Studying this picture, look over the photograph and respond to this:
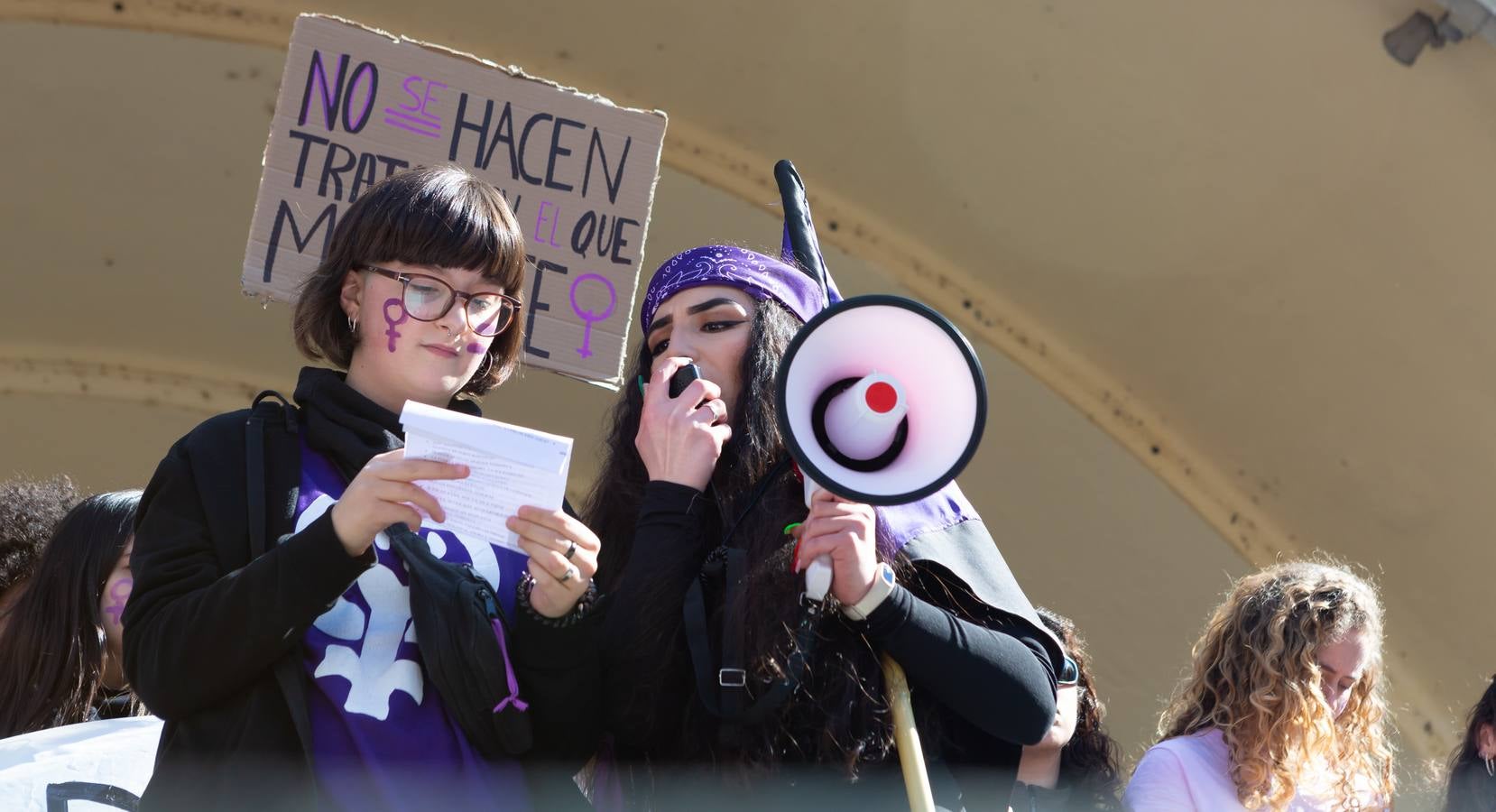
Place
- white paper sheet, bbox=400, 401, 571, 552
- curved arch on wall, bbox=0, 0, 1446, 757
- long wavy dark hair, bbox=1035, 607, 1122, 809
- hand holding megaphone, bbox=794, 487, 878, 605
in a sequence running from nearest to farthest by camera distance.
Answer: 1. white paper sheet, bbox=400, 401, 571, 552
2. hand holding megaphone, bbox=794, 487, 878, 605
3. long wavy dark hair, bbox=1035, 607, 1122, 809
4. curved arch on wall, bbox=0, 0, 1446, 757

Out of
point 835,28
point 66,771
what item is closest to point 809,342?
point 66,771

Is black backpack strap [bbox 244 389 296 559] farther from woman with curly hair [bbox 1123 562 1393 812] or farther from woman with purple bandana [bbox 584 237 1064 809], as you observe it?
woman with curly hair [bbox 1123 562 1393 812]

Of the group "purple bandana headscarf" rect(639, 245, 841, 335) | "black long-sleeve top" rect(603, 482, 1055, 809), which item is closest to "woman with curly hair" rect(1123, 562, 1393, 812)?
"black long-sleeve top" rect(603, 482, 1055, 809)

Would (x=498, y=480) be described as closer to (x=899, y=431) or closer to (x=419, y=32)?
(x=899, y=431)

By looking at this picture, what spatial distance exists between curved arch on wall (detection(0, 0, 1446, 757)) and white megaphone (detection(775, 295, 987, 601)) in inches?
109

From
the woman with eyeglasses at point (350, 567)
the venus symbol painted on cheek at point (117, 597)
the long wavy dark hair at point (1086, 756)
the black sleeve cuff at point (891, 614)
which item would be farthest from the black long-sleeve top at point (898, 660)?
the venus symbol painted on cheek at point (117, 597)

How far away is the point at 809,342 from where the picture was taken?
70.6 inches

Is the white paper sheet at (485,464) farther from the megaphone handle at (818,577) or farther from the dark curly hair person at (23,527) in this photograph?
the dark curly hair person at (23,527)

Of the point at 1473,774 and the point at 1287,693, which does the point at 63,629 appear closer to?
the point at 1287,693

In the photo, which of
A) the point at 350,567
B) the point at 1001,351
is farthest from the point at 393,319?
the point at 1001,351

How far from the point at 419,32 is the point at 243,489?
2908mm

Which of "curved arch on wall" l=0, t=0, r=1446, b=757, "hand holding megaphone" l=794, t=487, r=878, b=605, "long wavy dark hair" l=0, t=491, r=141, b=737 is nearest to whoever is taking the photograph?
"hand holding megaphone" l=794, t=487, r=878, b=605

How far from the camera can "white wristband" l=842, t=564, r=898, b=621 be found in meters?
1.75

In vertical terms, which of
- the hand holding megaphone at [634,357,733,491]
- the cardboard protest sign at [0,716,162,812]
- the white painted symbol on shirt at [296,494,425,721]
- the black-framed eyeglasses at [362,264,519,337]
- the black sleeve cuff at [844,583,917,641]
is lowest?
the cardboard protest sign at [0,716,162,812]
